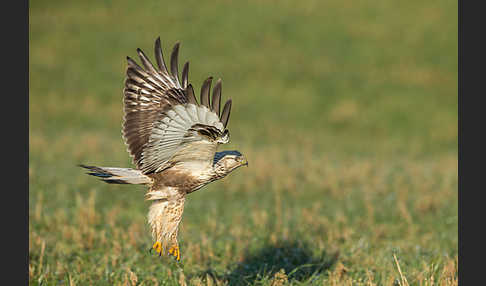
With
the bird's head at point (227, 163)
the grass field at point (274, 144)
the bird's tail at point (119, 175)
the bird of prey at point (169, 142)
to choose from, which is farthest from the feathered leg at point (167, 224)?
the grass field at point (274, 144)

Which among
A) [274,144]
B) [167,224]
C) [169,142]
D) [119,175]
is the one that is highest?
[274,144]

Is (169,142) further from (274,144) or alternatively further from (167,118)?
(274,144)

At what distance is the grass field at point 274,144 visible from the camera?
22.4 ft

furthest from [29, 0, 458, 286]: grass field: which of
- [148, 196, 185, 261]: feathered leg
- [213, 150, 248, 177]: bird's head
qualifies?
[213, 150, 248, 177]: bird's head

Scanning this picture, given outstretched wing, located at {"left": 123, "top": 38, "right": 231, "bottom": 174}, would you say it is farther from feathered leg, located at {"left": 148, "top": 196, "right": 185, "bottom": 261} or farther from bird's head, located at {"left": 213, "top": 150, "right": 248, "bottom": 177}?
feathered leg, located at {"left": 148, "top": 196, "right": 185, "bottom": 261}

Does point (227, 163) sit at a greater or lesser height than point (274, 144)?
lesser

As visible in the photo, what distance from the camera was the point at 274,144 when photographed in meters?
20.1

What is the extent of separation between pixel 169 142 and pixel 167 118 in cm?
23

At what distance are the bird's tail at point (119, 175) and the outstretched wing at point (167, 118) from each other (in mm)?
86

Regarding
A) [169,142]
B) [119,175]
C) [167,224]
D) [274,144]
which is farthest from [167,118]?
[274,144]

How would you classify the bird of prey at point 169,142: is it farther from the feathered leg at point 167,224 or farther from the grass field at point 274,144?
the grass field at point 274,144

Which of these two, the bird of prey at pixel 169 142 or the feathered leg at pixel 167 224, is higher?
the bird of prey at pixel 169 142

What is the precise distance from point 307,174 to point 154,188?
841 cm

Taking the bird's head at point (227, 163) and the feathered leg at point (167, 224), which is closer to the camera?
the bird's head at point (227, 163)
